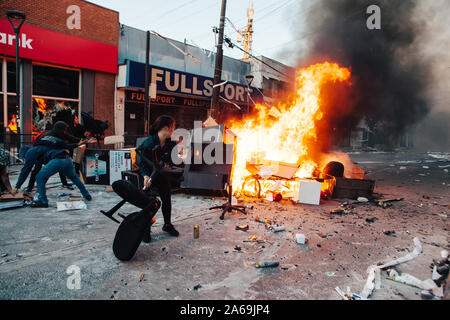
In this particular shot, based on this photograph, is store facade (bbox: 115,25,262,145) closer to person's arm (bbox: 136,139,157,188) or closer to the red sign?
the red sign

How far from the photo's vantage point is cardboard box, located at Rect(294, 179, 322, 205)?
7.12 meters

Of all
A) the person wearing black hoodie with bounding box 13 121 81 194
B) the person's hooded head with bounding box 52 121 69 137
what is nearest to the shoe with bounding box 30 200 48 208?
the person wearing black hoodie with bounding box 13 121 81 194

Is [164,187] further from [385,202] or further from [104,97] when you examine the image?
[104,97]

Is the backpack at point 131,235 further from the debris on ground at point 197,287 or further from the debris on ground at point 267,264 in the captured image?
the debris on ground at point 267,264

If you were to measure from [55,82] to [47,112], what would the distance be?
4.66 ft

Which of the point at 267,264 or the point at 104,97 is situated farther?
the point at 104,97

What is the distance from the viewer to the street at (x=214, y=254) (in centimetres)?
296

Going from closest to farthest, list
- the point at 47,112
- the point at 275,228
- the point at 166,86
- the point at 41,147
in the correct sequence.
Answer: the point at 275,228
the point at 41,147
the point at 47,112
the point at 166,86

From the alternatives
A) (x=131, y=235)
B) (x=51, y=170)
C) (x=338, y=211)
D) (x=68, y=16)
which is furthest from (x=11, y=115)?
(x=338, y=211)

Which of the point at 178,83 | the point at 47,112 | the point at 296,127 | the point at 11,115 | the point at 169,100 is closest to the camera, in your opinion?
the point at 296,127

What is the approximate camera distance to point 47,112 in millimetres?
11938

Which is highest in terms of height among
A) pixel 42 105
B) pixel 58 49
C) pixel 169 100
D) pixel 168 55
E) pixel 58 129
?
pixel 168 55

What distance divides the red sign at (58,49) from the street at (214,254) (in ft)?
26.7
